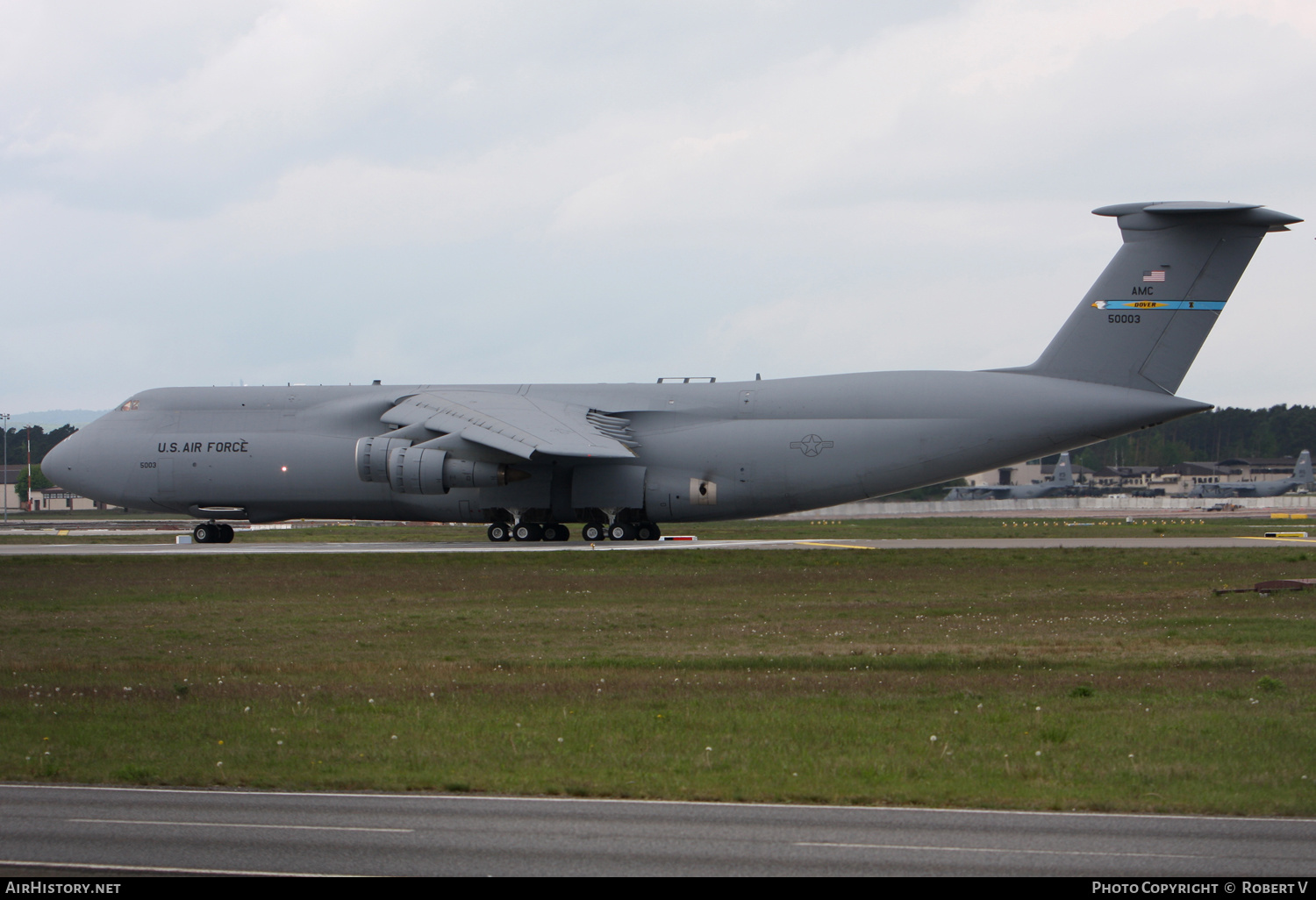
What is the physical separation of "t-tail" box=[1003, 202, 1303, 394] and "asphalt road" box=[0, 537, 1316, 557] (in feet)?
16.1

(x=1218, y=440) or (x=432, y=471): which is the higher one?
(x=1218, y=440)

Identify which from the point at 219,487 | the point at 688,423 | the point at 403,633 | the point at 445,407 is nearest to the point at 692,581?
the point at 403,633

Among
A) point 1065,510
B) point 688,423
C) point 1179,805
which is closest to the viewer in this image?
point 1179,805

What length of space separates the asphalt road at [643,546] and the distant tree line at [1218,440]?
11039cm

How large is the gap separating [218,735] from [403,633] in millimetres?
7441

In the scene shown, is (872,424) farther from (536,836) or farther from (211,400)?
(536,836)

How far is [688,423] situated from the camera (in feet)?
121

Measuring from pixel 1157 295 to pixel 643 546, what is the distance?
15.5 meters

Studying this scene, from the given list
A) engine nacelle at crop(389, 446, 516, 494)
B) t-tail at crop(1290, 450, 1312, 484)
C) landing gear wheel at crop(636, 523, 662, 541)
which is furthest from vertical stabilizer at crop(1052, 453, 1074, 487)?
engine nacelle at crop(389, 446, 516, 494)

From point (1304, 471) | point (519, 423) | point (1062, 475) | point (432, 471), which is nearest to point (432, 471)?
point (432, 471)

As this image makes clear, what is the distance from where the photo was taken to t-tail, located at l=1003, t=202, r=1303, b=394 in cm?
3306

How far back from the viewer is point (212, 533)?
40562 millimetres

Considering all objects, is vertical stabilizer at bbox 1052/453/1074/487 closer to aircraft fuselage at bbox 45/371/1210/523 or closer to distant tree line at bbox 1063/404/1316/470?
distant tree line at bbox 1063/404/1316/470

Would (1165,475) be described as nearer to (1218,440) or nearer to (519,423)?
(1218,440)
